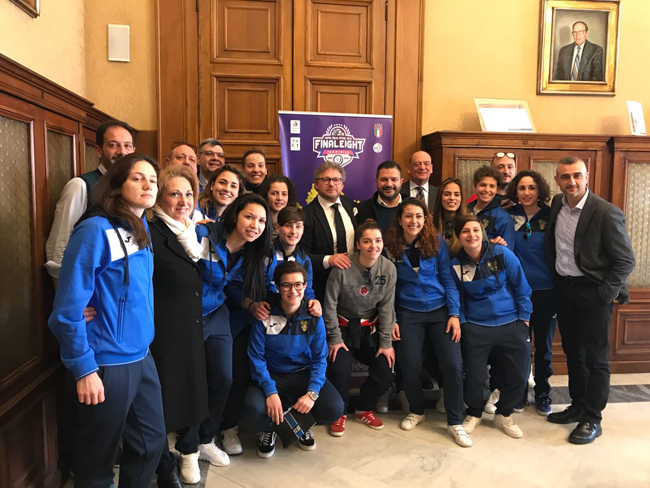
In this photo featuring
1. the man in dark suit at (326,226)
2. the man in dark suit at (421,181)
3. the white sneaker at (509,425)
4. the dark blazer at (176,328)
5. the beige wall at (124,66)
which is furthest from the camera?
the beige wall at (124,66)

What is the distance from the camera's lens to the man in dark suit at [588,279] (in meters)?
2.93

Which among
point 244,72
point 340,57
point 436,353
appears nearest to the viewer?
point 436,353

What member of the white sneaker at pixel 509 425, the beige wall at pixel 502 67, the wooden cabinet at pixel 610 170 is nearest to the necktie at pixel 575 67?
the beige wall at pixel 502 67

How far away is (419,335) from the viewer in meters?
3.16

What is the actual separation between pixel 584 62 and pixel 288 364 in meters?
3.79

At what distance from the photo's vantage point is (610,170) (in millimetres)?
4195

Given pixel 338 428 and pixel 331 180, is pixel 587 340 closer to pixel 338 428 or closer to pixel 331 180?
pixel 338 428

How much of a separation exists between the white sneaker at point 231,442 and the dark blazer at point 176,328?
59 cm

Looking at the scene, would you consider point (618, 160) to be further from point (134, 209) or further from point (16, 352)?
point (16, 352)

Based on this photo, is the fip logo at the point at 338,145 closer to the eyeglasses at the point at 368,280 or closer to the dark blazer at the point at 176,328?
the eyeglasses at the point at 368,280

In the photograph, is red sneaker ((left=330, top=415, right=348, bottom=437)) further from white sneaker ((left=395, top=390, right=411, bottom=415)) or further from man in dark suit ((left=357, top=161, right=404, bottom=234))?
man in dark suit ((left=357, top=161, right=404, bottom=234))

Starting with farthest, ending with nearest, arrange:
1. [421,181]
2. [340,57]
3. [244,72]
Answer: [340,57]
[244,72]
[421,181]

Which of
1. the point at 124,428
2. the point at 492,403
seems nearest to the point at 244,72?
the point at 124,428

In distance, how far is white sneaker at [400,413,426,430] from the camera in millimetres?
3135
